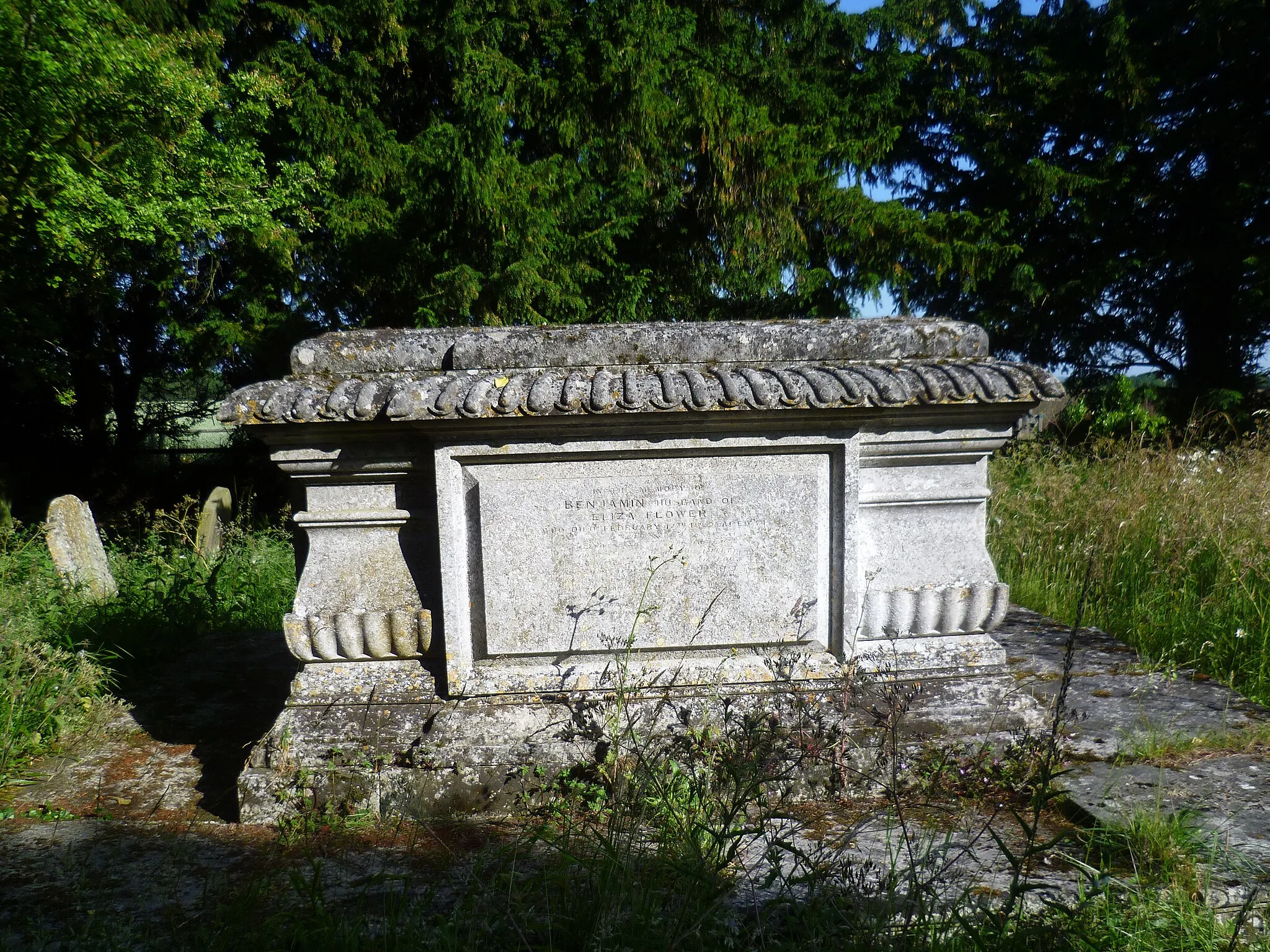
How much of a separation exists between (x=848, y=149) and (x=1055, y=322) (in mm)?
6263

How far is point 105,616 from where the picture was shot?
4.41m

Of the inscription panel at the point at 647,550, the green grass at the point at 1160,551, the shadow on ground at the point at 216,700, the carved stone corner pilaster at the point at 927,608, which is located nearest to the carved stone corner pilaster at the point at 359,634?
the inscription panel at the point at 647,550

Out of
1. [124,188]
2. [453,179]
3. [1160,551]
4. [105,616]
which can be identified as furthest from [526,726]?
[124,188]

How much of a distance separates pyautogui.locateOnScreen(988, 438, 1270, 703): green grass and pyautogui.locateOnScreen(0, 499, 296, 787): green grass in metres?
4.51

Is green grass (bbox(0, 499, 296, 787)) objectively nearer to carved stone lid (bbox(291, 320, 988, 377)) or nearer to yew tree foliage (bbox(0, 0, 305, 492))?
carved stone lid (bbox(291, 320, 988, 377))

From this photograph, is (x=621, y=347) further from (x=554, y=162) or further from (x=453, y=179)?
(x=554, y=162)

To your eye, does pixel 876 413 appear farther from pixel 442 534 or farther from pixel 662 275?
pixel 662 275

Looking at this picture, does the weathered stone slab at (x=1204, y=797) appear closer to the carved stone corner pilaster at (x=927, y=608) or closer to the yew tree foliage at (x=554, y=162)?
the carved stone corner pilaster at (x=927, y=608)

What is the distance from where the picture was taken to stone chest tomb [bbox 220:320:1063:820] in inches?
101

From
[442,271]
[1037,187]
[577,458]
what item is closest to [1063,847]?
[577,458]

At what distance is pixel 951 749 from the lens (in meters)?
2.62

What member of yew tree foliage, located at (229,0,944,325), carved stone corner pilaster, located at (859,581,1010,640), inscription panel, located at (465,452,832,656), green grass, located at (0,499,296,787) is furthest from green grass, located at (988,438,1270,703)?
green grass, located at (0,499,296,787)

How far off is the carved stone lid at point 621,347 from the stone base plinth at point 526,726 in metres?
1.09

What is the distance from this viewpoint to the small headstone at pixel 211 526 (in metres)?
6.52
